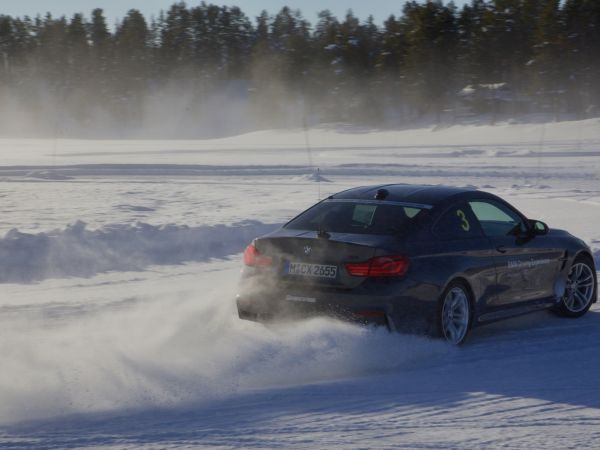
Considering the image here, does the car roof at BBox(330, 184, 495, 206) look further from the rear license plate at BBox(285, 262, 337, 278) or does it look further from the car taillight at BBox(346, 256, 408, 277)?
the rear license plate at BBox(285, 262, 337, 278)

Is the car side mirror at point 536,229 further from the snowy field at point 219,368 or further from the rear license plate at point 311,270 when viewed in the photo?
the rear license plate at point 311,270

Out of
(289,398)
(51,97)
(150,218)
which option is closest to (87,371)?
(289,398)

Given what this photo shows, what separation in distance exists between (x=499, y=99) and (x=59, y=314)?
231ft

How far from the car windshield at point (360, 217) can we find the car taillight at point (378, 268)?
0.34m

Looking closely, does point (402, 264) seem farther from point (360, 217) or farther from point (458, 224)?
point (458, 224)

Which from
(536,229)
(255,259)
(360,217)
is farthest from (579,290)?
(255,259)

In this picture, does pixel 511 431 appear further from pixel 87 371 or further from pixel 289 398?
pixel 87 371

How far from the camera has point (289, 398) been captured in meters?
5.91

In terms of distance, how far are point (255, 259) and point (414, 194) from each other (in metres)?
1.50

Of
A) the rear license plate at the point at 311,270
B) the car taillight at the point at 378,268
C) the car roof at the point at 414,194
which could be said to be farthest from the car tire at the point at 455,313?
the rear license plate at the point at 311,270

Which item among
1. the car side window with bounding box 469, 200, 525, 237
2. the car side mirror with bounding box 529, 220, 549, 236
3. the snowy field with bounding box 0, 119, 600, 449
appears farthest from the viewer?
the car side mirror with bounding box 529, 220, 549, 236

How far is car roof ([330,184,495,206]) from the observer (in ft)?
24.8

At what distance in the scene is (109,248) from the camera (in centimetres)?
1237

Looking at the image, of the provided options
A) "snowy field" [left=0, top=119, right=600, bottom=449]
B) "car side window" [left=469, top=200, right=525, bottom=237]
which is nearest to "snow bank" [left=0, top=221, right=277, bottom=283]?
"snowy field" [left=0, top=119, right=600, bottom=449]
